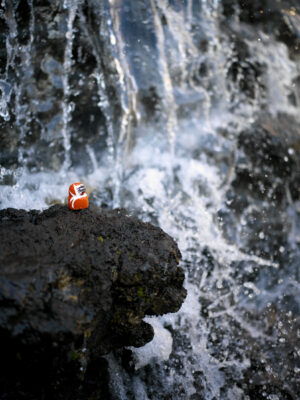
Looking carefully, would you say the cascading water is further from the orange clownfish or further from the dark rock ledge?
the orange clownfish

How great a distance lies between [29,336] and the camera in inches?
77.0

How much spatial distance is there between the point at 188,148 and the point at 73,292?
4.41m

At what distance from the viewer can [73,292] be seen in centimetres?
216

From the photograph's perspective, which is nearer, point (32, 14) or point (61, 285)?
point (61, 285)

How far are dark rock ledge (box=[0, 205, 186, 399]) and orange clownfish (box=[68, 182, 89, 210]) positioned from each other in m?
0.06

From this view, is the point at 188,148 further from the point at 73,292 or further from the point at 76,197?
the point at 73,292

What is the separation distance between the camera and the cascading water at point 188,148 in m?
3.60

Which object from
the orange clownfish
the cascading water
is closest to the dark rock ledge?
the orange clownfish

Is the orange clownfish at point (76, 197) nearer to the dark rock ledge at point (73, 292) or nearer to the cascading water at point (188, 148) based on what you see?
the dark rock ledge at point (73, 292)

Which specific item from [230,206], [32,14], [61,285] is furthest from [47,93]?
[61,285]

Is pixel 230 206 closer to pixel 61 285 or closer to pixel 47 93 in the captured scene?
pixel 47 93

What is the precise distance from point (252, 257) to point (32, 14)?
14.9 ft

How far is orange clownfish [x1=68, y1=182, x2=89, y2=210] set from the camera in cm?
276

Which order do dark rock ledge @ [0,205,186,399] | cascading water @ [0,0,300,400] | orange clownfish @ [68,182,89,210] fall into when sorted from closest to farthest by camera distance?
dark rock ledge @ [0,205,186,399] → orange clownfish @ [68,182,89,210] → cascading water @ [0,0,300,400]
